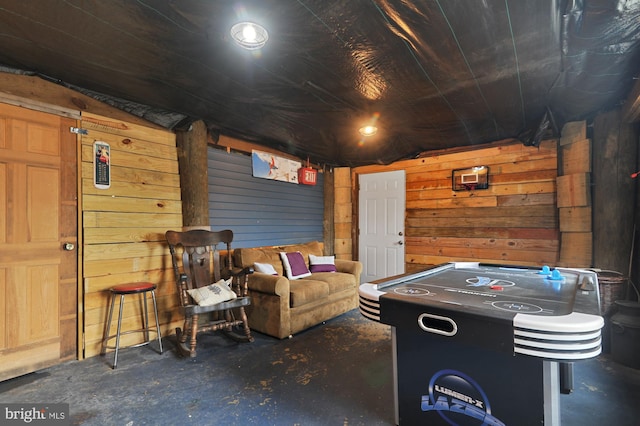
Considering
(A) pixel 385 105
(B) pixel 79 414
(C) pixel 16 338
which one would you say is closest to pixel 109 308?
(C) pixel 16 338

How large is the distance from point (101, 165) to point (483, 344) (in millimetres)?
3159

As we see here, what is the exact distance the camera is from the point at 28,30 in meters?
1.81

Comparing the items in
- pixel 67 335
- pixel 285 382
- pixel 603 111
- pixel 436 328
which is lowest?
pixel 285 382

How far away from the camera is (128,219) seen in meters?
2.87

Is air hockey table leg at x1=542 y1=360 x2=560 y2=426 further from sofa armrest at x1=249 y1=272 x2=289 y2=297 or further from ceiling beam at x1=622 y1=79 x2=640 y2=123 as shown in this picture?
ceiling beam at x1=622 y1=79 x2=640 y2=123

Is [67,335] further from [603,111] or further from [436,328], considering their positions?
[603,111]

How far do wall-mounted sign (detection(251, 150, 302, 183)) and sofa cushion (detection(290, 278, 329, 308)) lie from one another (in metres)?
1.58

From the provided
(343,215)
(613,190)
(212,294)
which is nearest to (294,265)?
(212,294)

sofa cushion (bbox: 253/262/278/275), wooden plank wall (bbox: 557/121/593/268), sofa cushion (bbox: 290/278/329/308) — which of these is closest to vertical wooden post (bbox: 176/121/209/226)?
sofa cushion (bbox: 253/262/278/275)

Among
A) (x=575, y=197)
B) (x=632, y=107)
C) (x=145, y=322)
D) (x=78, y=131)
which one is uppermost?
(x=632, y=107)

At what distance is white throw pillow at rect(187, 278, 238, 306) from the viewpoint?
2.71 meters

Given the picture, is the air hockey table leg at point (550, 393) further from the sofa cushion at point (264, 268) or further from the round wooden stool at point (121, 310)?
the round wooden stool at point (121, 310)

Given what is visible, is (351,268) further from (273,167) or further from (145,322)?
Result: (145,322)

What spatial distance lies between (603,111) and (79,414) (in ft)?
16.2
